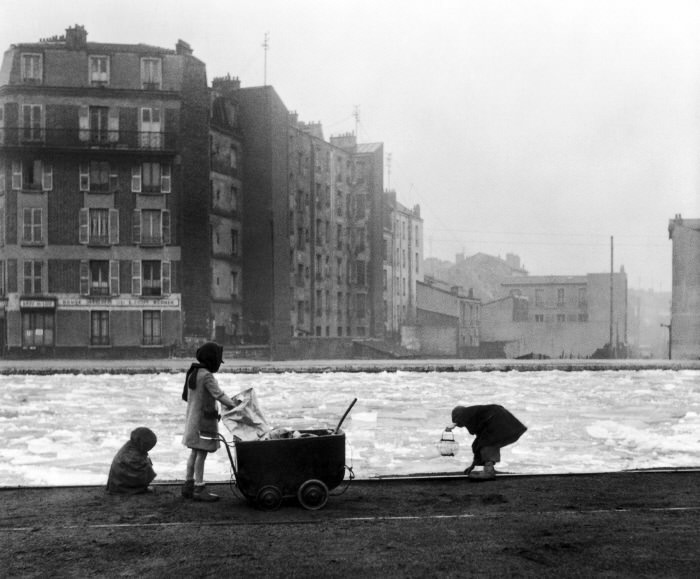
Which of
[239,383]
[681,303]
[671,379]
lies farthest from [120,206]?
[681,303]

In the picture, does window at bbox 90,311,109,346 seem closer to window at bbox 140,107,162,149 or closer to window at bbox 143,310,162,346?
window at bbox 143,310,162,346

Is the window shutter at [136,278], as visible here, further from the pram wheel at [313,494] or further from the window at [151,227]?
the pram wheel at [313,494]

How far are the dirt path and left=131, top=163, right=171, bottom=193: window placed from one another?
1655 inches

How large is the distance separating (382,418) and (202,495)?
1104 centimetres

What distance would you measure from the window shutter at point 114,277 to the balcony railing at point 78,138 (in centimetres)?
635

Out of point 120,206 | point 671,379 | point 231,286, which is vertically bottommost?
point 671,379

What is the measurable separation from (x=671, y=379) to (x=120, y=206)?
1188 inches

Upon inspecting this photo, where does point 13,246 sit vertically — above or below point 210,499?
above

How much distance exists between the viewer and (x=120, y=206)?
1951 inches

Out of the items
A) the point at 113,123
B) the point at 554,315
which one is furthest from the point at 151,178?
the point at 554,315

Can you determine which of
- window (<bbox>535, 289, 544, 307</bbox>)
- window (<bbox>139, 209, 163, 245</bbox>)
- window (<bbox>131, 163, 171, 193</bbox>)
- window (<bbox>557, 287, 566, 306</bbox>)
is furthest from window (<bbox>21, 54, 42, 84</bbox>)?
window (<bbox>557, 287, 566, 306</bbox>)

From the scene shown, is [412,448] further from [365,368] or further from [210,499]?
[365,368]

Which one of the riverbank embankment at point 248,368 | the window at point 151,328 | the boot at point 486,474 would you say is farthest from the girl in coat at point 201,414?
the window at point 151,328

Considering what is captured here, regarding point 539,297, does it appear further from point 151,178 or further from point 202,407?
point 202,407
